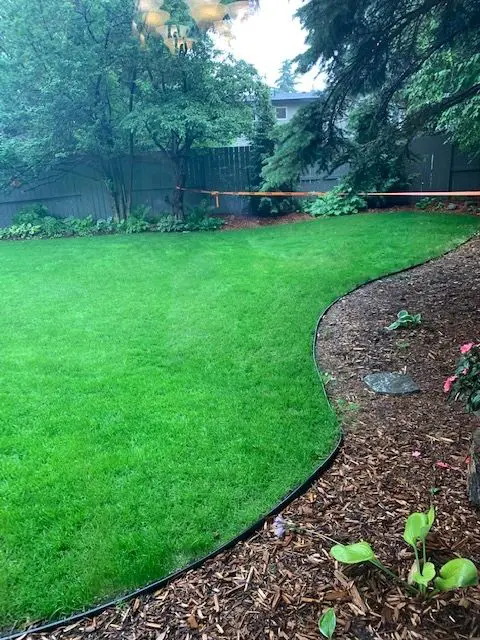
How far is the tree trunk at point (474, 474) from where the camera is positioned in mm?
1957

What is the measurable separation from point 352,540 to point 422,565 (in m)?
0.28

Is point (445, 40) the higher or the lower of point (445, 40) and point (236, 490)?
the higher

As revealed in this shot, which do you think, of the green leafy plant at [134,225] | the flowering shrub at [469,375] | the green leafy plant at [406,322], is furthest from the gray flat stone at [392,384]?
the green leafy plant at [134,225]

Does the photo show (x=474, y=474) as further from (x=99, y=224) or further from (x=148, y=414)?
(x=99, y=224)

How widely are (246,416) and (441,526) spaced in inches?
51.3

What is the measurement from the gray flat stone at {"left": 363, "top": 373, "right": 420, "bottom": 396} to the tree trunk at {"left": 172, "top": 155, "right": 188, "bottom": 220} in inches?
314

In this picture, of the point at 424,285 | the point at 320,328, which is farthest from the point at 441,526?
the point at 424,285

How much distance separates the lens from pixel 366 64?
4.02 metres

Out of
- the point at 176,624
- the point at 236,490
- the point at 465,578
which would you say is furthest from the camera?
the point at 236,490

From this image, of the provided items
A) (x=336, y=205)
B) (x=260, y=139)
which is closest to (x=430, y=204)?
(x=336, y=205)

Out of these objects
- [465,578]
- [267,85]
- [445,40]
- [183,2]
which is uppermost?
[267,85]

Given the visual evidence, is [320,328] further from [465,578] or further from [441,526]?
[465,578]

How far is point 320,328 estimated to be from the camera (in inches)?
169

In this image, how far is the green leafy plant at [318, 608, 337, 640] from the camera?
1.48 meters
